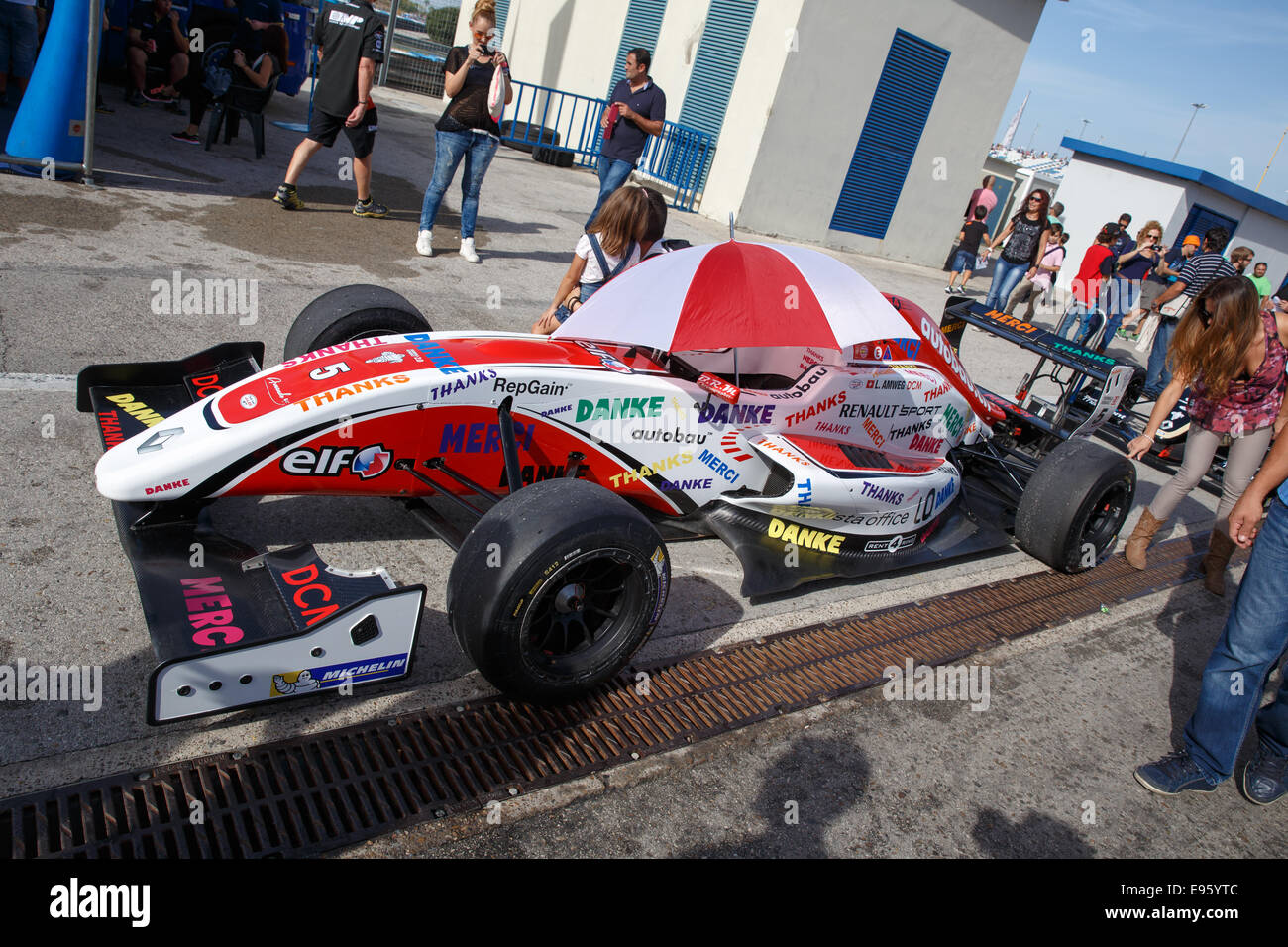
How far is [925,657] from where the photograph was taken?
423 cm

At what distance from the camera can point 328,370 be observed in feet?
11.3

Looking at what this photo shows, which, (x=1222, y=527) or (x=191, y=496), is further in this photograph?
(x=1222, y=527)

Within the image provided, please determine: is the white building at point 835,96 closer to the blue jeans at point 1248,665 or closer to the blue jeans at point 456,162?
the blue jeans at point 456,162

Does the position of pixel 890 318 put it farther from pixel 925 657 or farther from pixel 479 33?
pixel 479 33

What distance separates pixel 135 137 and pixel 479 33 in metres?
4.41

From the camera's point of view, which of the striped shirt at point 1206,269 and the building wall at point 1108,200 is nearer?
the striped shirt at point 1206,269

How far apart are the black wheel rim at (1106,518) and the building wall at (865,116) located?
966cm

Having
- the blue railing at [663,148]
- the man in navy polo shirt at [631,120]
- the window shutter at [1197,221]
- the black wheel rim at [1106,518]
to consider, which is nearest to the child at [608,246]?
the black wheel rim at [1106,518]

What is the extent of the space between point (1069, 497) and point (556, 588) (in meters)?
3.50

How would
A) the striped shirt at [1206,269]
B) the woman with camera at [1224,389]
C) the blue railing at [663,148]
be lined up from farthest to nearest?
the blue railing at [663,148]
the striped shirt at [1206,269]
the woman with camera at [1224,389]

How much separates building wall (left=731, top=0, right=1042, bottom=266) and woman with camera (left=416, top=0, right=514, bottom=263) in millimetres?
7135

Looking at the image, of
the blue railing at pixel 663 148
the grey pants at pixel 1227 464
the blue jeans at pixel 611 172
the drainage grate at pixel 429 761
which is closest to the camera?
the drainage grate at pixel 429 761

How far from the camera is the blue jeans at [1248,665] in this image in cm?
337
